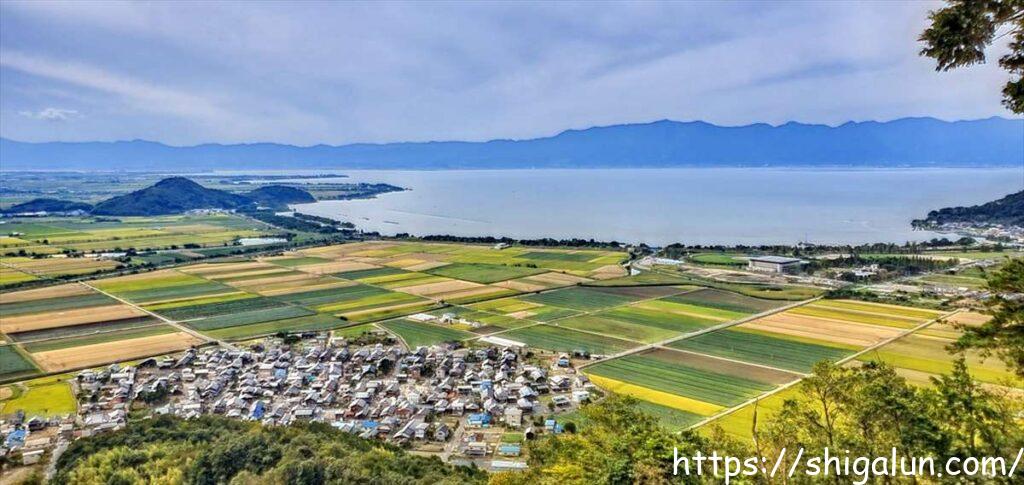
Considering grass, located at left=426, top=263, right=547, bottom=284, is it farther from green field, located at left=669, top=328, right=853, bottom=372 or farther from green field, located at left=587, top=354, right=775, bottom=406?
green field, located at left=587, top=354, right=775, bottom=406

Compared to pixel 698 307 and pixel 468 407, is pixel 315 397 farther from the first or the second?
pixel 698 307

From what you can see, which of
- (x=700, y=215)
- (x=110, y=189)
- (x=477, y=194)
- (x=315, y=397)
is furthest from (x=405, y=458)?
(x=110, y=189)

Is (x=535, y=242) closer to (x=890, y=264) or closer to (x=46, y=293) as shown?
(x=890, y=264)

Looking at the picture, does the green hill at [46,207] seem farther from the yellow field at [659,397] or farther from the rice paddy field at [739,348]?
the yellow field at [659,397]

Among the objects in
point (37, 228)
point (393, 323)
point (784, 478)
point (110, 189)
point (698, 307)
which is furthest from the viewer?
point (110, 189)

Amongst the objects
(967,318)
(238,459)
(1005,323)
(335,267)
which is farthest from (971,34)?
(335,267)

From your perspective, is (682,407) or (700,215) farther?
(700,215)
